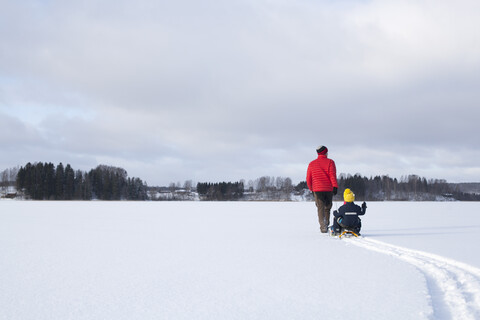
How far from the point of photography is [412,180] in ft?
420

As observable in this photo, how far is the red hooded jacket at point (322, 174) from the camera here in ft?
27.5
